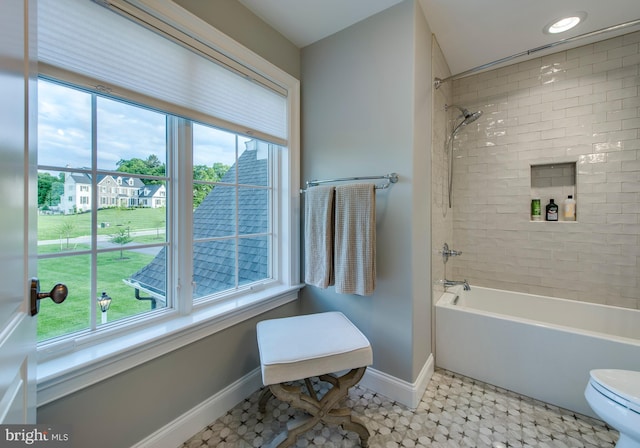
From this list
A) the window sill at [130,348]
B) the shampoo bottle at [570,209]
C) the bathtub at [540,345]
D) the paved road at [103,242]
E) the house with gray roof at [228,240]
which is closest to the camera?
the window sill at [130,348]

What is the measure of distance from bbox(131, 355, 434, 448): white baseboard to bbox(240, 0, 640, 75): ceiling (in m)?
2.30

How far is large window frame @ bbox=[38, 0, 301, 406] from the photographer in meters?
1.01

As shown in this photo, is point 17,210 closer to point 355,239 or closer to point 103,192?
point 103,192

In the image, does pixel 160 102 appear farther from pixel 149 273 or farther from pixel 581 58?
pixel 581 58

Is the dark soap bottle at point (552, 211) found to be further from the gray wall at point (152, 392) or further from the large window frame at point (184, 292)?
the gray wall at point (152, 392)

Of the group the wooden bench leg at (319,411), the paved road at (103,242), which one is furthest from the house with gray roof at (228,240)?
the wooden bench leg at (319,411)

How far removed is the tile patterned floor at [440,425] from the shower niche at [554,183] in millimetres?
1483

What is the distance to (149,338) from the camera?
1183mm

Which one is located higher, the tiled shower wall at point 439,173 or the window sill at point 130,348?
the tiled shower wall at point 439,173

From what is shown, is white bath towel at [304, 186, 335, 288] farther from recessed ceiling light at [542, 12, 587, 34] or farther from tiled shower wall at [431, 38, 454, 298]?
recessed ceiling light at [542, 12, 587, 34]

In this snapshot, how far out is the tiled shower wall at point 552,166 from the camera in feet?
6.39

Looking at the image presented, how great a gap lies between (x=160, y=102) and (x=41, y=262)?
32.2 inches

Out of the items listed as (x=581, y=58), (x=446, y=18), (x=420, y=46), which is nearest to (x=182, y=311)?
(x=420, y=46)

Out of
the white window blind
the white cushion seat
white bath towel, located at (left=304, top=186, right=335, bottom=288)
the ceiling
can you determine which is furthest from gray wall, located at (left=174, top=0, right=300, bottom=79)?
the white cushion seat
